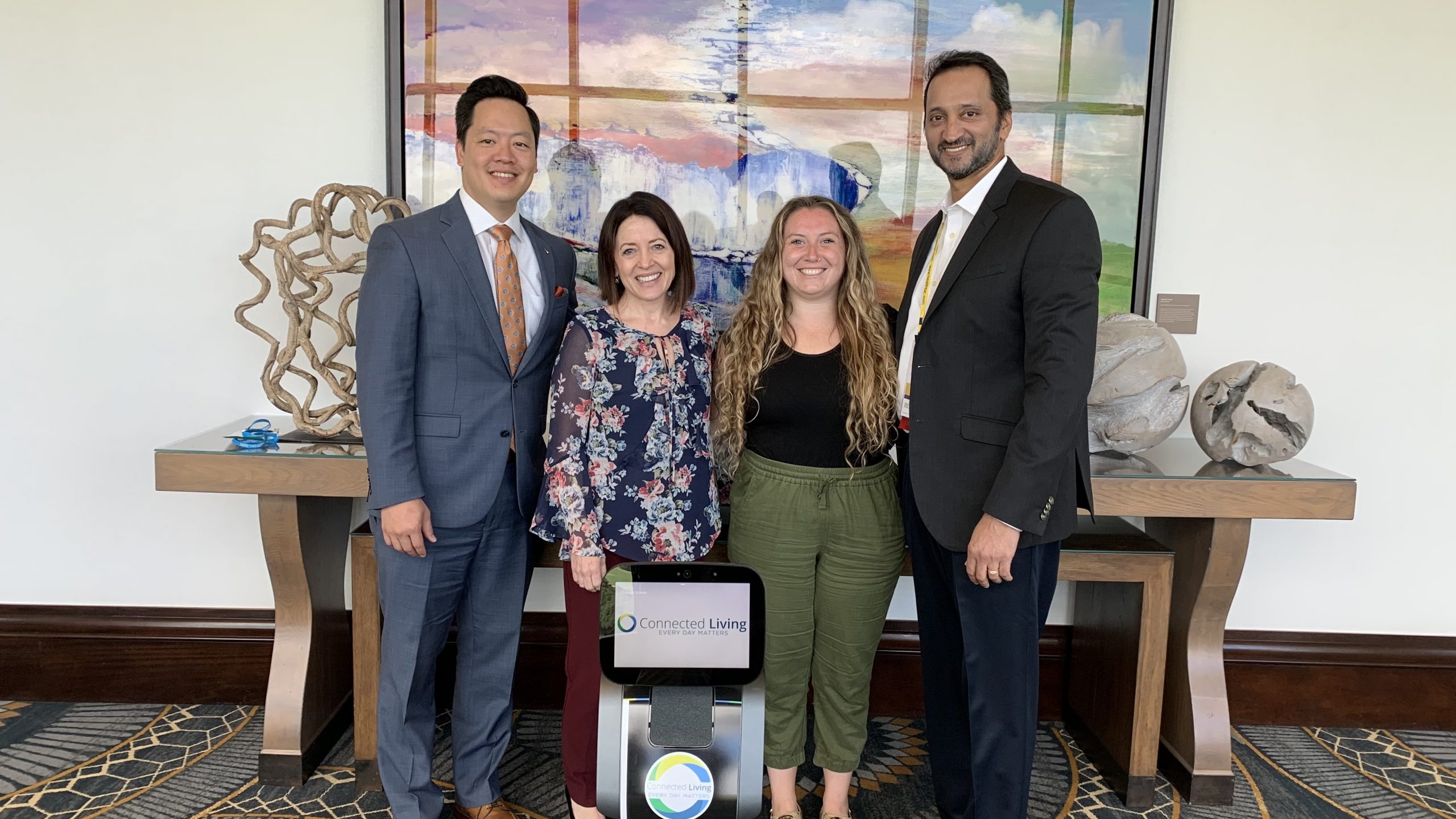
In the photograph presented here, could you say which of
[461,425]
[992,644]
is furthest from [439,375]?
[992,644]

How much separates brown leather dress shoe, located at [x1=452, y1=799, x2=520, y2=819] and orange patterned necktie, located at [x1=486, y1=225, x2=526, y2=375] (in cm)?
110

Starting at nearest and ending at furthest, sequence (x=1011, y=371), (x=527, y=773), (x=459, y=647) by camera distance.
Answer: (x=1011, y=371), (x=459, y=647), (x=527, y=773)

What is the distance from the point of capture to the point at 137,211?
273cm

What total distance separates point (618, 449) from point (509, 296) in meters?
0.46

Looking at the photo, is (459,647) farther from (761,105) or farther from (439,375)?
(761,105)

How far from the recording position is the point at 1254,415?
235cm

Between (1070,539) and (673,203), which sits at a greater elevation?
(673,203)

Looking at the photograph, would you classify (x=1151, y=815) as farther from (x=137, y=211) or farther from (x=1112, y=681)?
(x=137, y=211)

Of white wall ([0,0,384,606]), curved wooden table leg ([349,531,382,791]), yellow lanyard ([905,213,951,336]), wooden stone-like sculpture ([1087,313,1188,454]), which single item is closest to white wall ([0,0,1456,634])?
white wall ([0,0,384,606])

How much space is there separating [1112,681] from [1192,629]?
27 cm

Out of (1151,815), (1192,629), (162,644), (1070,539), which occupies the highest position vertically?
(1070,539)

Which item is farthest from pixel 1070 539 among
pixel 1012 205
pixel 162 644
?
pixel 162 644

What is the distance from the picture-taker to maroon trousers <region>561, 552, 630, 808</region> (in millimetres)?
2104

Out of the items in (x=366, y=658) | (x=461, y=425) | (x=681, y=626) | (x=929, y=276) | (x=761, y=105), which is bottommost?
(x=366, y=658)
